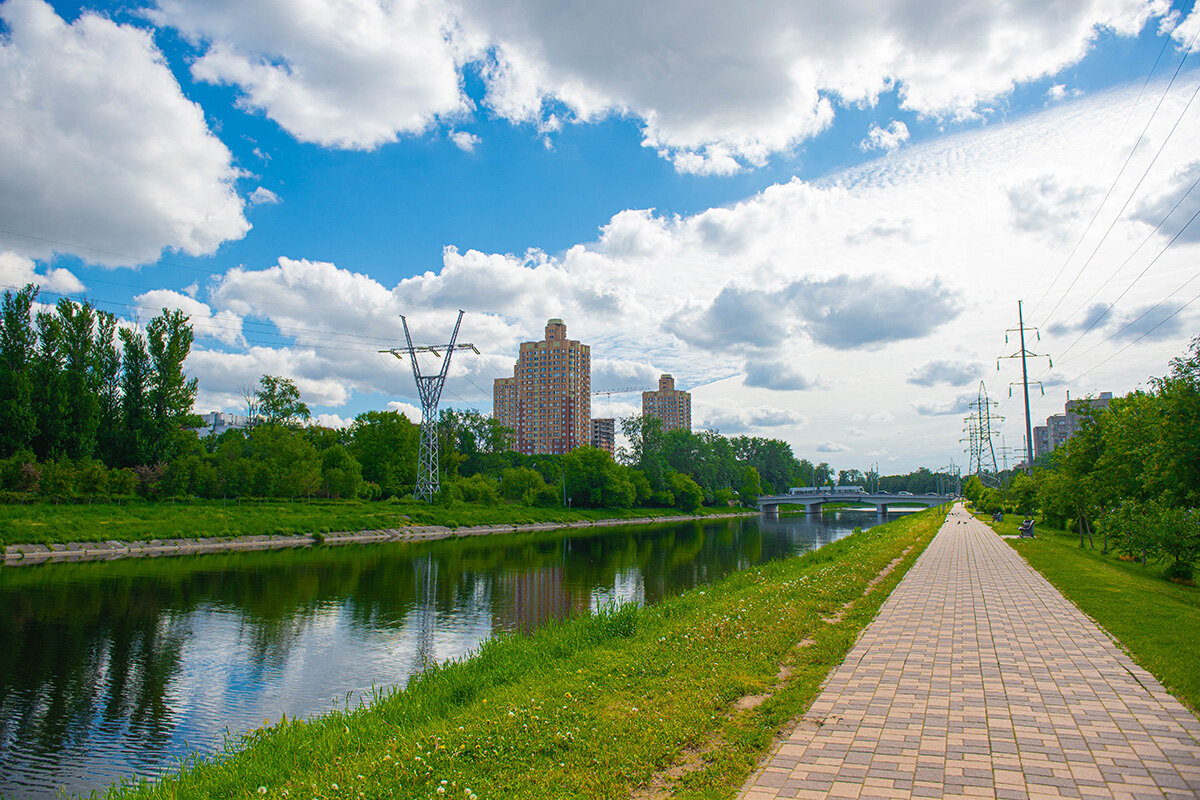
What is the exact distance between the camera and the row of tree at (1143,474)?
43.4 feet

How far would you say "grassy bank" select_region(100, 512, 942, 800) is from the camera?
5262 mm

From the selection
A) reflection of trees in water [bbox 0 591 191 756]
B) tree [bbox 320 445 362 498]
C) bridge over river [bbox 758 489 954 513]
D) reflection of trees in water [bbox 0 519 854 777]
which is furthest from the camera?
bridge over river [bbox 758 489 954 513]

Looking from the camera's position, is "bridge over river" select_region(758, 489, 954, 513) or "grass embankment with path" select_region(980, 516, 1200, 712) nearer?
"grass embankment with path" select_region(980, 516, 1200, 712)

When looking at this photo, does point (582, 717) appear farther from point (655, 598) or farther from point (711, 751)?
point (655, 598)

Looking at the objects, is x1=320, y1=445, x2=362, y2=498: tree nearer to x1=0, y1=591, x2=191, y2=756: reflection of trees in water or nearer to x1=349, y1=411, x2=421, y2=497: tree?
x1=349, y1=411, x2=421, y2=497: tree

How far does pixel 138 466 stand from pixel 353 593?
113 feet

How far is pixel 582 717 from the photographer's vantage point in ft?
21.2

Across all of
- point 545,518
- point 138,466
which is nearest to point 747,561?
point 545,518

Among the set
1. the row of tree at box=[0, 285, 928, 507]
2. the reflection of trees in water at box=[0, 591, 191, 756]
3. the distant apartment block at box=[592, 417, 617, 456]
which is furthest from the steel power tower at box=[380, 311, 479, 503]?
the distant apartment block at box=[592, 417, 617, 456]

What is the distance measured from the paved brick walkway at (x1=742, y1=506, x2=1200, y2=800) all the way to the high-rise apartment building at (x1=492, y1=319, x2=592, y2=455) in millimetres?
129939

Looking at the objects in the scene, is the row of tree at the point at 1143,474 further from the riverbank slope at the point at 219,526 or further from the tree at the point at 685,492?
the tree at the point at 685,492

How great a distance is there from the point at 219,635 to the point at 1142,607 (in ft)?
63.1

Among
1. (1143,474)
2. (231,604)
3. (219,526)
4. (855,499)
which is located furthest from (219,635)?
(855,499)

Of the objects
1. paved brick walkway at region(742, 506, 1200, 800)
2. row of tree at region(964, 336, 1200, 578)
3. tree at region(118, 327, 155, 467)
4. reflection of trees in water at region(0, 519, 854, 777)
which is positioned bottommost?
reflection of trees in water at region(0, 519, 854, 777)
